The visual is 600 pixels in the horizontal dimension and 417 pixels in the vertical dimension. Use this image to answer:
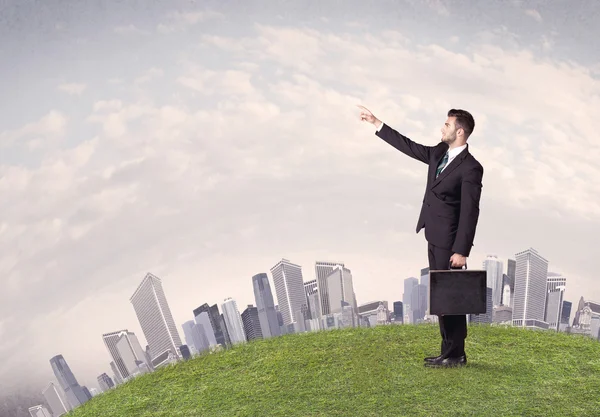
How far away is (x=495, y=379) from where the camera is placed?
6.22m

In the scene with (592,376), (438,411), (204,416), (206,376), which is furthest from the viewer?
(206,376)

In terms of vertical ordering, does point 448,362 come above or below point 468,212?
below

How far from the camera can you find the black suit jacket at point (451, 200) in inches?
225

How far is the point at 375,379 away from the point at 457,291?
122 centimetres

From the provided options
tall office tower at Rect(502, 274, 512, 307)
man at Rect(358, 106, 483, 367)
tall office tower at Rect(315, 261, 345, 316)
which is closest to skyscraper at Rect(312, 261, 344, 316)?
tall office tower at Rect(315, 261, 345, 316)

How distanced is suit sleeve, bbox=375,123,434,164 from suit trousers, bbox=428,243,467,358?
80 cm

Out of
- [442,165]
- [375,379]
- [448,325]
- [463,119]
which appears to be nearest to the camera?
[463,119]

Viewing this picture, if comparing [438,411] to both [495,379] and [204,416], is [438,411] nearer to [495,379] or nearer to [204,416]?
[495,379]

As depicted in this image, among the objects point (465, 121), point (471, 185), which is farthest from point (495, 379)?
point (465, 121)

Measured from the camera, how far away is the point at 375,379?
6.30 m

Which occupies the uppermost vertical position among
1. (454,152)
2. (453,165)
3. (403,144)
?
(403,144)

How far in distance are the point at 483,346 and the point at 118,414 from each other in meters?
3.78

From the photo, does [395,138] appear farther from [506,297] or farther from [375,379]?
[506,297]

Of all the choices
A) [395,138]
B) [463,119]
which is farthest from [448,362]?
[463,119]
